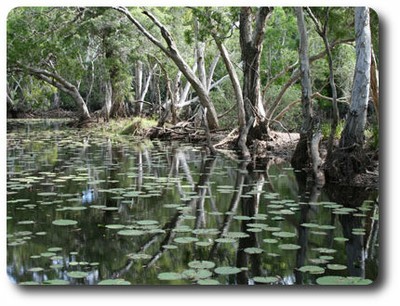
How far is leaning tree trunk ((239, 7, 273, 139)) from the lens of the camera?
9.91 meters

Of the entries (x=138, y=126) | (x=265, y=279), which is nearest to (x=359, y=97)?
(x=265, y=279)

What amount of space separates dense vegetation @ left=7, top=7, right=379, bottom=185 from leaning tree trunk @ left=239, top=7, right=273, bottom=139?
2 centimetres

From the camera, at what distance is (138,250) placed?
3705 millimetres

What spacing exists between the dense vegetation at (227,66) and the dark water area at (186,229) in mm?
1201

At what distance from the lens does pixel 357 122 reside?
6043mm

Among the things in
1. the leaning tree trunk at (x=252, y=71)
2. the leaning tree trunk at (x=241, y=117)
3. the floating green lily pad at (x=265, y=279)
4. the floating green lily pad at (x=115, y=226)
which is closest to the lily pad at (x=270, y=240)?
the floating green lily pad at (x=265, y=279)

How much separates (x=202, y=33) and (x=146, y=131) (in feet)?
14.7

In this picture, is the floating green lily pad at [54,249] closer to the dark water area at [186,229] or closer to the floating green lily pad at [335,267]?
the dark water area at [186,229]

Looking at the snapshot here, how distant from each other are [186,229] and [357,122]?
9.04ft

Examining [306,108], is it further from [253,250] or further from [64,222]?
[64,222]

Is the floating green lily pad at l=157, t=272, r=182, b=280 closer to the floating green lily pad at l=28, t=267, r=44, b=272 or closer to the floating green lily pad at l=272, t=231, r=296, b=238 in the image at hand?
the floating green lily pad at l=28, t=267, r=44, b=272

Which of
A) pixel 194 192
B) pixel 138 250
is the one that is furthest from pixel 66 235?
pixel 194 192

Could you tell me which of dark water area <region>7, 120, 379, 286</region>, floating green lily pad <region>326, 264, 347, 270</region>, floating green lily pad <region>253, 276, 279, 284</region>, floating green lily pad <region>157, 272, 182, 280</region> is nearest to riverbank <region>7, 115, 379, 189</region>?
dark water area <region>7, 120, 379, 286</region>
